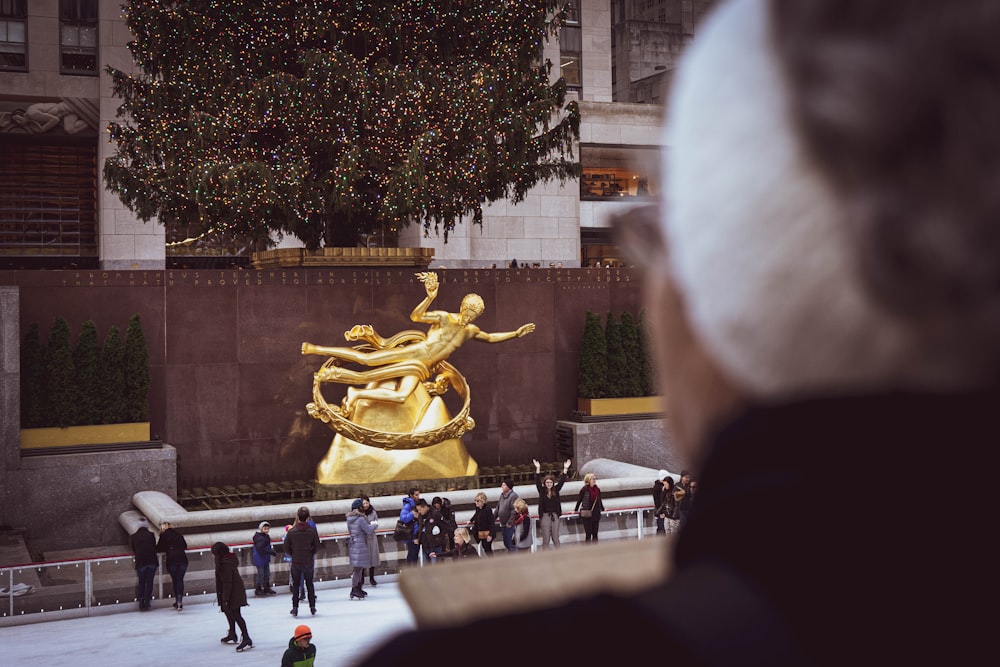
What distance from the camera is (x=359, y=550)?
48.3 ft

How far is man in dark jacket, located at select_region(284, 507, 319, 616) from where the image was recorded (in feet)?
44.4

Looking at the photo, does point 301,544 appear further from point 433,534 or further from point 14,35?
point 14,35

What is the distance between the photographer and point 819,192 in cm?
→ 56

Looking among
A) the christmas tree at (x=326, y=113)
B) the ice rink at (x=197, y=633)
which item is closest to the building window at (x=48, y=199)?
the christmas tree at (x=326, y=113)

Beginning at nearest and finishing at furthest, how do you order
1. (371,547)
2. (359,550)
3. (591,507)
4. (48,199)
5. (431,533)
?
(431,533)
(359,550)
(371,547)
(591,507)
(48,199)

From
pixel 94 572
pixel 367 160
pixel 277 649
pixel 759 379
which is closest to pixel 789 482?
pixel 759 379

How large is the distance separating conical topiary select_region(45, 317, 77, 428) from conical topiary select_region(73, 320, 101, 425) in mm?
145

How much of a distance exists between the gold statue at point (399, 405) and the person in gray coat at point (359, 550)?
3663 mm

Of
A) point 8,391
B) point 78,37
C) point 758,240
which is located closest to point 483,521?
point 8,391

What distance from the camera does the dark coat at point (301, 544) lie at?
13695mm

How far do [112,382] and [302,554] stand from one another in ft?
20.5

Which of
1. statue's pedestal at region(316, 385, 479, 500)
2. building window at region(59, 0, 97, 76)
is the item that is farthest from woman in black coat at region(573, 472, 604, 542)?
building window at region(59, 0, 97, 76)

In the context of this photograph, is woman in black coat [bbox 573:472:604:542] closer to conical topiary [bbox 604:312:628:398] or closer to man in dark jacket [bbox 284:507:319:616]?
man in dark jacket [bbox 284:507:319:616]

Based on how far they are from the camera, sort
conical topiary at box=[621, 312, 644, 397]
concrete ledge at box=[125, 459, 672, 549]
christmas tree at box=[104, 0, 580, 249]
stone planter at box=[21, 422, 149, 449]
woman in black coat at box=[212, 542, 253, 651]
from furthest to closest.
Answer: conical topiary at box=[621, 312, 644, 397] → christmas tree at box=[104, 0, 580, 249] → stone planter at box=[21, 422, 149, 449] → concrete ledge at box=[125, 459, 672, 549] → woman in black coat at box=[212, 542, 253, 651]
